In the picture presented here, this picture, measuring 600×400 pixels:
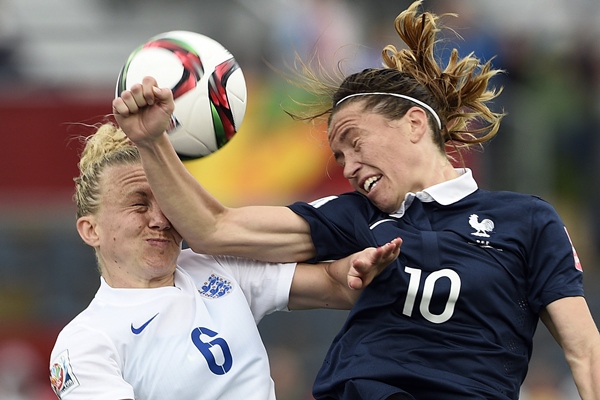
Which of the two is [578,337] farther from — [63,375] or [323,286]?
[63,375]

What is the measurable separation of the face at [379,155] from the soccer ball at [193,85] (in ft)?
1.31

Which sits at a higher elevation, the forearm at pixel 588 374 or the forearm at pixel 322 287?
the forearm at pixel 322 287

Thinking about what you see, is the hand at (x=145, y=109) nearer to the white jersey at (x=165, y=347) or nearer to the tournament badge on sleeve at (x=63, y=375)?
the white jersey at (x=165, y=347)

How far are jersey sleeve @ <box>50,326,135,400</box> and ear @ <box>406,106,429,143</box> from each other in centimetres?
130

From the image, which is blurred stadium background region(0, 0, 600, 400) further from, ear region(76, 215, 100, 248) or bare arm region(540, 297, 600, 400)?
bare arm region(540, 297, 600, 400)

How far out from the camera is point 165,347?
3.60m

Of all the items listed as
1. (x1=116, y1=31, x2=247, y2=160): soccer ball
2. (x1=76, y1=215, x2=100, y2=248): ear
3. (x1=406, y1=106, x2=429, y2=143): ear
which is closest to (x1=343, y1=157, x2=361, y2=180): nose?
(x1=406, y1=106, x2=429, y2=143): ear

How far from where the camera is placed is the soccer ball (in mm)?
3654

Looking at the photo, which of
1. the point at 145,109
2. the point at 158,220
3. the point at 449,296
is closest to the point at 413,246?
the point at 449,296

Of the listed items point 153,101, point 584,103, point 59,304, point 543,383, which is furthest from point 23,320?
point 153,101

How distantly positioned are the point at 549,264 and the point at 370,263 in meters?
0.67

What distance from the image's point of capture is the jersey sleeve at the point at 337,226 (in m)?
3.78

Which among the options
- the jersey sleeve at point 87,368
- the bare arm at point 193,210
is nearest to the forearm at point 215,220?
the bare arm at point 193,210

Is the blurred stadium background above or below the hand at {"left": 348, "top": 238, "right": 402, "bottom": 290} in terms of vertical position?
below
